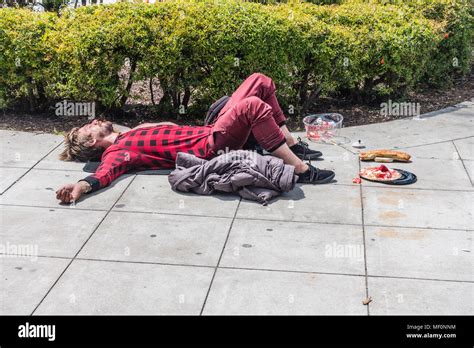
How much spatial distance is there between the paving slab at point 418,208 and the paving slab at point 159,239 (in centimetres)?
131

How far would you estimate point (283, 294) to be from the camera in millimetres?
4957

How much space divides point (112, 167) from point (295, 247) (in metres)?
2.15

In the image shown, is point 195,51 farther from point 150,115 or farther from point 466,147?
point 466,147

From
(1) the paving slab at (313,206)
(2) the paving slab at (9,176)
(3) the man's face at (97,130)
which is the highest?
(3) the man's face at (97,130)

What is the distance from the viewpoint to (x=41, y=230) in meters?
5.96

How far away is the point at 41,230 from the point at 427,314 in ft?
10.2

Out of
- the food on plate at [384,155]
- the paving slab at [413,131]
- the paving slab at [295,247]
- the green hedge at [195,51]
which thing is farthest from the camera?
the green hedge at [195,51]

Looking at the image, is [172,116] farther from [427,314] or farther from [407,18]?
[427,314]

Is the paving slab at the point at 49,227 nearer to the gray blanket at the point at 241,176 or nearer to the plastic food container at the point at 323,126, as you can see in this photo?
the gray blanket at the point at 241,176

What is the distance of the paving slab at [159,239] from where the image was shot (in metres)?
5.52

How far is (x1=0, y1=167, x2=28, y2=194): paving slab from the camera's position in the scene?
22.8ft

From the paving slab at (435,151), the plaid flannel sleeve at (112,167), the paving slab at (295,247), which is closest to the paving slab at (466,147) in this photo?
the paving slab at (435,151)

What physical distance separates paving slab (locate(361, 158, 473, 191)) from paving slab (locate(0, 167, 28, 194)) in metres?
3.37

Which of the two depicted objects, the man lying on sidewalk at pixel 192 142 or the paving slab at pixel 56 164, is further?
the paving slab at pixel 56 164
